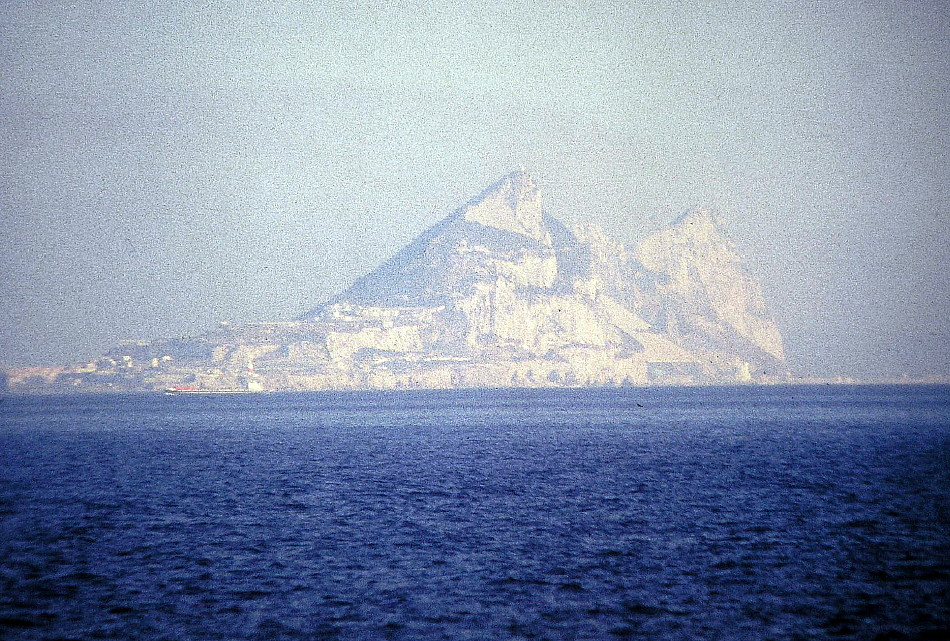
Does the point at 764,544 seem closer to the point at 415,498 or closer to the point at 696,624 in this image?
the point at 696,624

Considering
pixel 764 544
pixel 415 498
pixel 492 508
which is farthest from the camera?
pixel 415 498

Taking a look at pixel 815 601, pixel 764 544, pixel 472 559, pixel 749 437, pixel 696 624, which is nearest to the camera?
pixel 696 624

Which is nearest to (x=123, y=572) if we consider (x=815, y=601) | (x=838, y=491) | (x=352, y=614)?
(x=352, y=614)

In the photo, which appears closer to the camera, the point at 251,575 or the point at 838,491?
the point at 251,575

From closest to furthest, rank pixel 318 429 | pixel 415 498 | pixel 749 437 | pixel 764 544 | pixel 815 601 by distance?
1. pixel 815 601
2. pixel 764 544
3. pixel 415 498
4. pixel 749 437
5. pixel 318 429

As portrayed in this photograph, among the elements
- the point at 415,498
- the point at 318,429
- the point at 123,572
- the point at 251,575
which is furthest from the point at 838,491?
the point at 318,429

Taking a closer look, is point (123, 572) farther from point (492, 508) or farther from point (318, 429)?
point (318, 429)
